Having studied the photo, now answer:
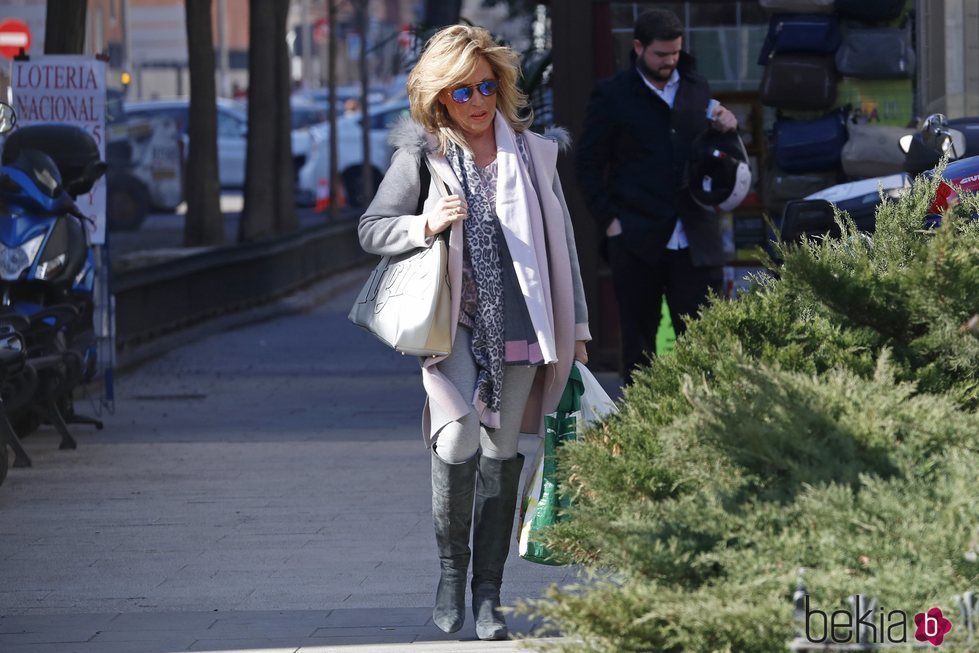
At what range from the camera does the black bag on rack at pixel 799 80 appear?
9898mm

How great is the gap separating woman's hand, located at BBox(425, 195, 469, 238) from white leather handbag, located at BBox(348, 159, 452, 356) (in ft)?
0.26

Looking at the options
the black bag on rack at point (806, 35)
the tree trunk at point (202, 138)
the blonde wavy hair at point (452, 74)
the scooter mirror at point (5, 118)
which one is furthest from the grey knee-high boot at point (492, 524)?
the tree trunk at point (202, 138)

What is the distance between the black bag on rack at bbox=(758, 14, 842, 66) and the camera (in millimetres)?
9930

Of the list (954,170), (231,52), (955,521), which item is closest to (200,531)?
(954,170)

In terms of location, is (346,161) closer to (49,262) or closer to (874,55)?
(874,55)

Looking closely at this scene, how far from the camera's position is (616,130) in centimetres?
839

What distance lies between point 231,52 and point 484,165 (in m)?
61.7

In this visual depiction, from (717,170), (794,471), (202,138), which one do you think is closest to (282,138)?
(202,138)

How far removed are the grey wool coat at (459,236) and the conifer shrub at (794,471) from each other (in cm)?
42

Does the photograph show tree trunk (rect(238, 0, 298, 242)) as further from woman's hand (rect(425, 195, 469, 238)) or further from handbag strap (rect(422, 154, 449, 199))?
woman's hand (rect(425, 195, 469, 238))

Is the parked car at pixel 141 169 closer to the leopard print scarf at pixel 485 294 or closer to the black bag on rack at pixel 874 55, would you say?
the black bag on rack at pixel 874 55

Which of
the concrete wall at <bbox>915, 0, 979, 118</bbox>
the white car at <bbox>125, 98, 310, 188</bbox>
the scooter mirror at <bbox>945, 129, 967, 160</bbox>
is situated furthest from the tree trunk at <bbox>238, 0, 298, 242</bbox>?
the scooter mirror at <bbox>945, 129, 967, 160</bbox>

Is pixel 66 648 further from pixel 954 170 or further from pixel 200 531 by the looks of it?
pixel 954 170

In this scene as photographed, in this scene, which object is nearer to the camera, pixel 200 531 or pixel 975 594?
pixel 975 594
